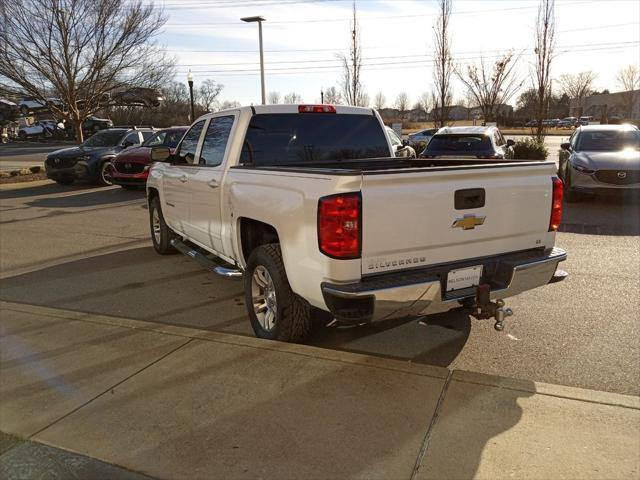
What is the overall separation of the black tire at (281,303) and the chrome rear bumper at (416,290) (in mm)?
686

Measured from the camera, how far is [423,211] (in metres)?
3.39

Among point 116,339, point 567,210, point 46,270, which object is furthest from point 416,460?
point 567,210

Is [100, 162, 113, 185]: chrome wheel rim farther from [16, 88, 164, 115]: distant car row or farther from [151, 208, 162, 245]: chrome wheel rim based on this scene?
[151, 208, 162, 245]: chrome wheel rim

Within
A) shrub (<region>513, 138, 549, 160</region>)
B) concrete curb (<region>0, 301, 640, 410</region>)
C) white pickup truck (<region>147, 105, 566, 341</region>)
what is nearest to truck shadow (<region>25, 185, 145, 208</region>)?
concrete curb (<region>0, 301, 640, 410</region>)

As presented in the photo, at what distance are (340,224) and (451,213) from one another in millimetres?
795

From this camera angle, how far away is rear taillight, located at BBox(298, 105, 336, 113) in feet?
16.8

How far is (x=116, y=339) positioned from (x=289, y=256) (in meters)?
1.81

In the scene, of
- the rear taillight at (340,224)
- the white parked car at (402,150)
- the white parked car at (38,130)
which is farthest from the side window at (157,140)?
the white parked car at (38,130)

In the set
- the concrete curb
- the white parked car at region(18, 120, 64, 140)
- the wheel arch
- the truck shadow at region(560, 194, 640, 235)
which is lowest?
the concrete curb

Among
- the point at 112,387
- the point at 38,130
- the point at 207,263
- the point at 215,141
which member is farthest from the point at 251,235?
the point at 38,130

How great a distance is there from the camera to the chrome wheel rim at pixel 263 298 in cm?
424

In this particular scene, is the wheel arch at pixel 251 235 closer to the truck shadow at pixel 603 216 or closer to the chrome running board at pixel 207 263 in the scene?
the chrome running board at pixel 207 263

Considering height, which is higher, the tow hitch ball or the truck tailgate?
the truck tailgate

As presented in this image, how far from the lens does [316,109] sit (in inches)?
205
